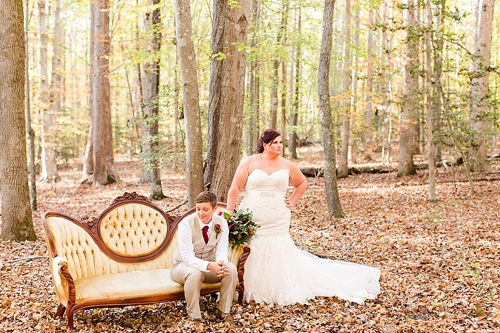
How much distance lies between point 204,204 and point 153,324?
1272 millimetres

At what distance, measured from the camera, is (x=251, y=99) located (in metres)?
17.6

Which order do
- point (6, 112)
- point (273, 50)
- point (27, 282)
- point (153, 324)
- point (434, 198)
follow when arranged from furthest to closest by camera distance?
1. point (273, 50)
2. point (434, 198)
3. point (6, 112)
4. point (27, 282)
5. point (153, 324)

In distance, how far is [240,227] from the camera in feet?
17.3

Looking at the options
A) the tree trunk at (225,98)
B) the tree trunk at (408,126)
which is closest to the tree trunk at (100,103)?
the tree trunk at (408,126)

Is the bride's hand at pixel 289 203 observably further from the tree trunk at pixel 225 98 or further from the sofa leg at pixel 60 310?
the sofa leg at pixel 60 310

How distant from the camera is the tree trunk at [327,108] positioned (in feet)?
30.9

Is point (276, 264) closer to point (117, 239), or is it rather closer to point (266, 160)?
point (266, 160)

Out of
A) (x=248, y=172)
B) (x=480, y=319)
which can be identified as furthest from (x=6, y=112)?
(x=480, y=319)

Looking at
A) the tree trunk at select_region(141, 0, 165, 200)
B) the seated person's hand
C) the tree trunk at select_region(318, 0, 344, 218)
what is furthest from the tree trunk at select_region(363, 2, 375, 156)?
the seated person's hand

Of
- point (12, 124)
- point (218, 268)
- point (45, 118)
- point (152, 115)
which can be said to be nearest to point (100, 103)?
point (45, 118)

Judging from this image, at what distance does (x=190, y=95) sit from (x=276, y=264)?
256cm

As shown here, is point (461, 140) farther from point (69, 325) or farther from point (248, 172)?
point (69, 325)

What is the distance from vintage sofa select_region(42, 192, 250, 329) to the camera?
4.48 meters

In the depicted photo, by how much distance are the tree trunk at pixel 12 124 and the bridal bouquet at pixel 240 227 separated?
419 centimetres
